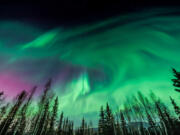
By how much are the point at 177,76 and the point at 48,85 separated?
30.3 m

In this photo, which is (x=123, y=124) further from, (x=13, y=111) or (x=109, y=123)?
(x=13, y=111)

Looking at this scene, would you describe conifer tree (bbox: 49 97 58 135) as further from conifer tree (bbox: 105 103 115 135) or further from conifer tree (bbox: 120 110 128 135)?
conifer tree (bbox: 120 110 128 135)

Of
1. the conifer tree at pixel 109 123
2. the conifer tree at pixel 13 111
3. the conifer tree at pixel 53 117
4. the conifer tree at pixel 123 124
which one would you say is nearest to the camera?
the conifer tree at pixel 13 111

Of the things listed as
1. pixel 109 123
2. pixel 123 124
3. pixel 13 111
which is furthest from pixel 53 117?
pixel 123 124

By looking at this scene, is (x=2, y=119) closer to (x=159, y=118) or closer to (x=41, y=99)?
(x=41, y=99)

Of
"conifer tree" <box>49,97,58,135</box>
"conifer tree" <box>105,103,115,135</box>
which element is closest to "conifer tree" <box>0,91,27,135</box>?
"conifer tree" <box>49,97,58,135</box>

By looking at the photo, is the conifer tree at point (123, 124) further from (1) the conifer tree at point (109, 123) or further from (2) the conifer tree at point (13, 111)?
(2) the conifer tree at point (13, 111)

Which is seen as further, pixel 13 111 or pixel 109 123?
pixel 109 123

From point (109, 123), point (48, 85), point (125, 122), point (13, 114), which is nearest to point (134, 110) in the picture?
point (125, 122)

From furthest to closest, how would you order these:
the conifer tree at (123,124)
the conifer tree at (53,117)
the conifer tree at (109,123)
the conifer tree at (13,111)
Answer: the conifer tree at (123,124) < the conifer tree at (53,117) < the conifer tree at (109,123) < the conifer tree at (13,111)

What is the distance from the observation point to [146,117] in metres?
36.4

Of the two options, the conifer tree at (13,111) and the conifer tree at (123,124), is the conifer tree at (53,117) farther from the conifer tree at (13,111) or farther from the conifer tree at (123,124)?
the conifer tree at (123,124)

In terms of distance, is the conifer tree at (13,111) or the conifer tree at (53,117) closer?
the conifer tree at (13,111)

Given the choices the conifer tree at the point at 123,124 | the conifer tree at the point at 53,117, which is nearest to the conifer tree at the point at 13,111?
the conifer tree at the point at 53,117
